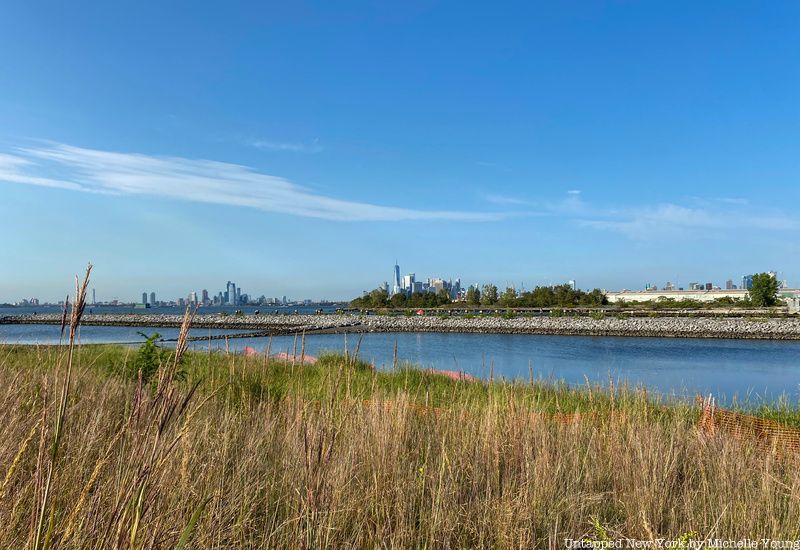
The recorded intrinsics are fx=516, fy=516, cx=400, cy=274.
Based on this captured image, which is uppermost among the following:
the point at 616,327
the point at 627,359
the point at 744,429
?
the point at 744,429

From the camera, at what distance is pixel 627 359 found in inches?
986

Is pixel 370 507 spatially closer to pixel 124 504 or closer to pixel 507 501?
pixel 507 501

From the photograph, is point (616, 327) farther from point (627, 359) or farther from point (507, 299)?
point (507, 299)

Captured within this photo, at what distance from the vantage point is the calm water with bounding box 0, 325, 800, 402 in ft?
56.5

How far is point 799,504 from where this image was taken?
117 inches

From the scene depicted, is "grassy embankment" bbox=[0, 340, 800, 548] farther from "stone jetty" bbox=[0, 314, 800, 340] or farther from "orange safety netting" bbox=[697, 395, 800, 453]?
"stone jetty" bbox=[0, 314, 800, 340]

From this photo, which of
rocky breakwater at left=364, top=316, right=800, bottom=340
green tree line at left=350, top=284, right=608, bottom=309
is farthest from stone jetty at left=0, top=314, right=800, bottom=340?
green tree line at left=350, top=284, right=608, bottom=309

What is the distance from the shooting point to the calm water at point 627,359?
1721 centimetres

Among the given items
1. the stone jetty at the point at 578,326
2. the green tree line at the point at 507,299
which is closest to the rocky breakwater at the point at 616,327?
the stone jetty at the point at 578,326

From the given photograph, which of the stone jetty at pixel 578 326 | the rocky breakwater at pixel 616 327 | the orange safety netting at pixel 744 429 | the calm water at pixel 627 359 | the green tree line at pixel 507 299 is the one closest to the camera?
the orange safety netting at pixel 744 429

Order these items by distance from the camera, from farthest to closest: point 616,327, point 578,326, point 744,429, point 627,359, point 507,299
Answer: point 507,299 < point 578,326 < point 616,327 < point 627,359 < point 744,429

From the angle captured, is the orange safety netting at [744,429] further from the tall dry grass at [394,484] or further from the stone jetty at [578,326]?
the stone jetty at [578,326]

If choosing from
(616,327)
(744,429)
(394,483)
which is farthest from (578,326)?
(394,483)

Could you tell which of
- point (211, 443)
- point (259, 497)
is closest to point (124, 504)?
point (259, 497)
